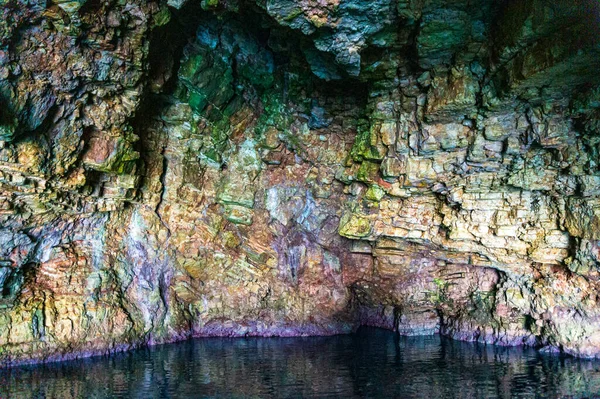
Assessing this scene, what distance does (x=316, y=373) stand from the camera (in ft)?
70.5

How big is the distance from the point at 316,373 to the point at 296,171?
13211 mm

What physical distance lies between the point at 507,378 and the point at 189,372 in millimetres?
14259

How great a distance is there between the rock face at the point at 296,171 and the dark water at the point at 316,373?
84.7 inches

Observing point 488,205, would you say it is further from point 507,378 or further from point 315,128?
point 315,128

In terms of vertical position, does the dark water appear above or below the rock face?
below

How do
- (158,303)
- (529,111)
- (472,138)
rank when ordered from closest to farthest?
(529,111), (472,138), (158,303)

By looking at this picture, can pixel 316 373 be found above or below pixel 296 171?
below

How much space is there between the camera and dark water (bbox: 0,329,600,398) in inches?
749

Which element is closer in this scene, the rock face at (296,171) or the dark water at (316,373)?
the dark water at (316,373)

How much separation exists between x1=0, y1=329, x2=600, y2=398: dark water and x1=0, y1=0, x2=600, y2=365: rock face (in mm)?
2152

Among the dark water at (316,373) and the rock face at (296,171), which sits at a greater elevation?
the rock face at (296,171)

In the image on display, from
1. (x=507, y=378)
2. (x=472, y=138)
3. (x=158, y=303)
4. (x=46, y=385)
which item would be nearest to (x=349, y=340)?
(x=507, y=378)

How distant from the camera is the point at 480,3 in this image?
728 inches

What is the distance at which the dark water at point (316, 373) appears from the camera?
19.0 metres
